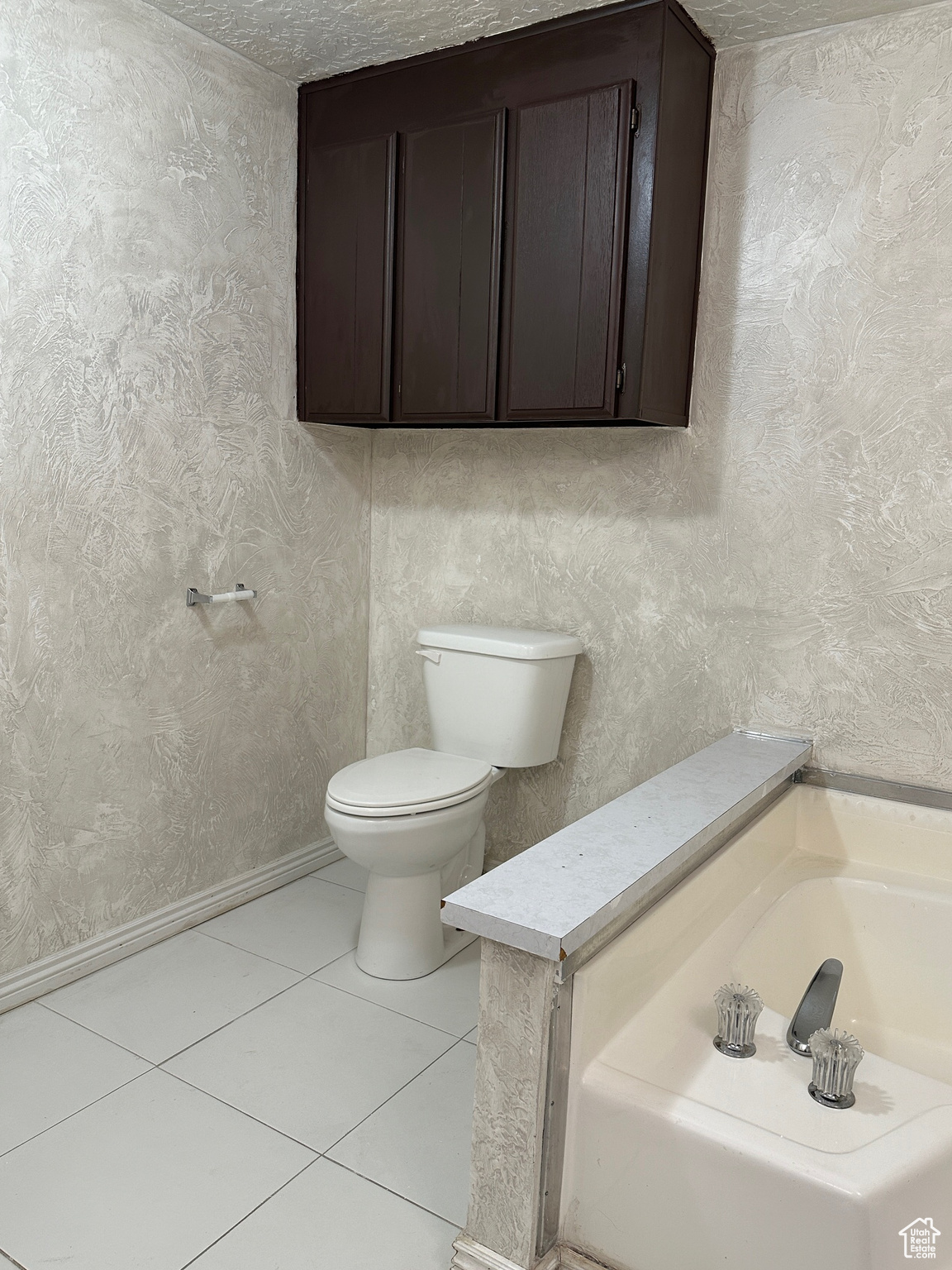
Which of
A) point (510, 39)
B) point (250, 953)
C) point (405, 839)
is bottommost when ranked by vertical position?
point (250, 953)

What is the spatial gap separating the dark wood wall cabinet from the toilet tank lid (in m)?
0.53

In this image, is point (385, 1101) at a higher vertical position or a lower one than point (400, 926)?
lower

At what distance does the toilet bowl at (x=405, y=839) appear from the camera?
2012 mm

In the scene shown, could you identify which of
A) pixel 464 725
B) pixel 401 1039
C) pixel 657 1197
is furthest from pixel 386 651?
pixel 657 1197

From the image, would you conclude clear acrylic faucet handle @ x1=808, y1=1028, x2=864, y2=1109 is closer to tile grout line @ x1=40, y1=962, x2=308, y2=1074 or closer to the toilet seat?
the toilet seat

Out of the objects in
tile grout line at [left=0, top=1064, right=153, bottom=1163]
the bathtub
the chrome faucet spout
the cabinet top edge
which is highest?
the cabinet top edge

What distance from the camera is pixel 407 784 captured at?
210 centimetres

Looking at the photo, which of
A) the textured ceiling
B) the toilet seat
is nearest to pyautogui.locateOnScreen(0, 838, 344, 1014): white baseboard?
the toilet seat

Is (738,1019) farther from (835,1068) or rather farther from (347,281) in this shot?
(347,281)

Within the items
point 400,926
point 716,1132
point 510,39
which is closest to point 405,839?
point 400,926

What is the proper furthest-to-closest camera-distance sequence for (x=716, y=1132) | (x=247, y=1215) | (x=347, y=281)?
(x=347, y=281) < (x=247, y=1215) < (x=716, y=1132)

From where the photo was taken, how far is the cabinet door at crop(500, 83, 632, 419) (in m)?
1.98

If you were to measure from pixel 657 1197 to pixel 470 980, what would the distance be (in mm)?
998

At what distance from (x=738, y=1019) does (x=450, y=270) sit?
1.76m
